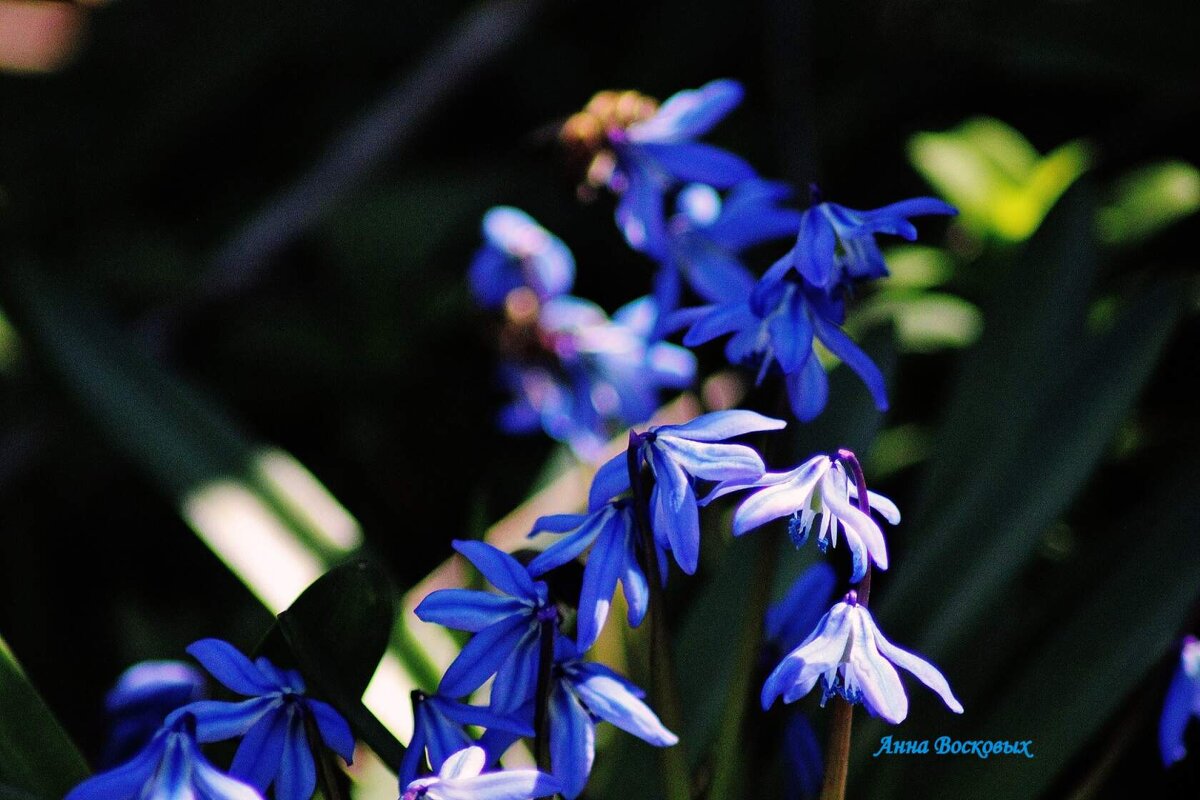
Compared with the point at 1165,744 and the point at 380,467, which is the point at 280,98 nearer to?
the point at 380,467

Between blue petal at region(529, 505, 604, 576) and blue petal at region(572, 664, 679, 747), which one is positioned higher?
blue petal at region(529, 505, 604, 576)

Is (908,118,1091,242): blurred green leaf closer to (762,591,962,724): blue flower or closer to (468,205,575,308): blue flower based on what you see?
(468,205,575,308): blue flower

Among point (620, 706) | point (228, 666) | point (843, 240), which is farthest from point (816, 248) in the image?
point (228, 666)

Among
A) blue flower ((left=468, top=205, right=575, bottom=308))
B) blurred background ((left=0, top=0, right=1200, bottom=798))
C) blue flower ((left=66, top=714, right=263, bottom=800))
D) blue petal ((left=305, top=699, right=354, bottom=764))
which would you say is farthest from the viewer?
blue flower ((left=468, top=205, right=575, bottom=308))

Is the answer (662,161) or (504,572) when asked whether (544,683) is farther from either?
(662,161)

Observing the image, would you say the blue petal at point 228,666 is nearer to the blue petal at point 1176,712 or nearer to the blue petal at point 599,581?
the blue petal at point 599,581

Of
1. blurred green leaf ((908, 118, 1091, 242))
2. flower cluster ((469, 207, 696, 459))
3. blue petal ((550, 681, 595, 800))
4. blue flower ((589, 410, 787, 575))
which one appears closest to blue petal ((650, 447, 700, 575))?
blue flower ((589, 410, 787, 575))

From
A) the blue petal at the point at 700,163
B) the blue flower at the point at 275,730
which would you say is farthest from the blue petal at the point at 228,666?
the blue petal at the point at 700,163
